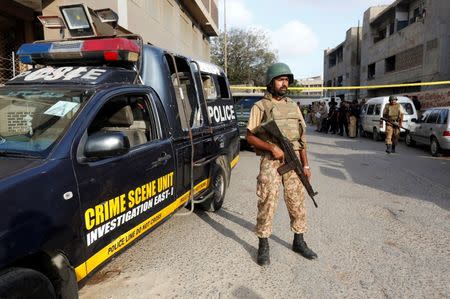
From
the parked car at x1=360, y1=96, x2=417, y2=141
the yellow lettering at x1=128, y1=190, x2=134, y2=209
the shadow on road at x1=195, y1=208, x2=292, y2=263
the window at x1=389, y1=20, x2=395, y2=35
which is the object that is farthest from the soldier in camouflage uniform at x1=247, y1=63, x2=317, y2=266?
the window at x1=389, y1=20, x2=395, y2=35

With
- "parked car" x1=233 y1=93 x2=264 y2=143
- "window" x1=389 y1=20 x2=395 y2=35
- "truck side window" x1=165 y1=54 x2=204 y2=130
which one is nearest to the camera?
"truck side window" x1=165 y1=54 x2=204 y2=130

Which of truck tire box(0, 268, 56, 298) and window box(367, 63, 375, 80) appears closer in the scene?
truck tire box(0, 268, 56, 298)

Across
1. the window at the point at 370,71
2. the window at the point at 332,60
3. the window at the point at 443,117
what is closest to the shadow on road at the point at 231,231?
the window at the point at 443,117

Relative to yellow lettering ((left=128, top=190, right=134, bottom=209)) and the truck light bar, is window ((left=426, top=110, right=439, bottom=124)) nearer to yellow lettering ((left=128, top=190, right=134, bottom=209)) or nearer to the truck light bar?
the truck light bar

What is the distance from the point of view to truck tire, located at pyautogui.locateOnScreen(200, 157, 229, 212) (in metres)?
5.04

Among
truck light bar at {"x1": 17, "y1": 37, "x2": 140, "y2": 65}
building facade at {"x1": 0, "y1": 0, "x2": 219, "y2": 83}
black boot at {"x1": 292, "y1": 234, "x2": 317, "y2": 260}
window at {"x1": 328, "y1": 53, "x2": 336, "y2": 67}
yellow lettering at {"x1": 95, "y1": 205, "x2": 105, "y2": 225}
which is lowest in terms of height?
black boot at {"x1": 292, "y1": 234, "x2": 317, "y2": 260}

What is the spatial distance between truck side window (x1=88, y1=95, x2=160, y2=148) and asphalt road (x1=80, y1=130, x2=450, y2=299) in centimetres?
109

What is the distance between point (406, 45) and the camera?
3139 centimetres

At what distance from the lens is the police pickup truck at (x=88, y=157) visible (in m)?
2.07

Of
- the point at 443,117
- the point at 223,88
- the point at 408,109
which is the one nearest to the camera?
the point at 223,88

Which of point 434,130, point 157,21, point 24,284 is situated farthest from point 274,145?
point 157,21

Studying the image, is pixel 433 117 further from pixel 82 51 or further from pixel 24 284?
pixel 24 284

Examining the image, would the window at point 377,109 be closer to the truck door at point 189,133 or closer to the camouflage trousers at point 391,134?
the camouflage trousers at point 391,134

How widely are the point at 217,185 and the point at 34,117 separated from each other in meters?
2.81
